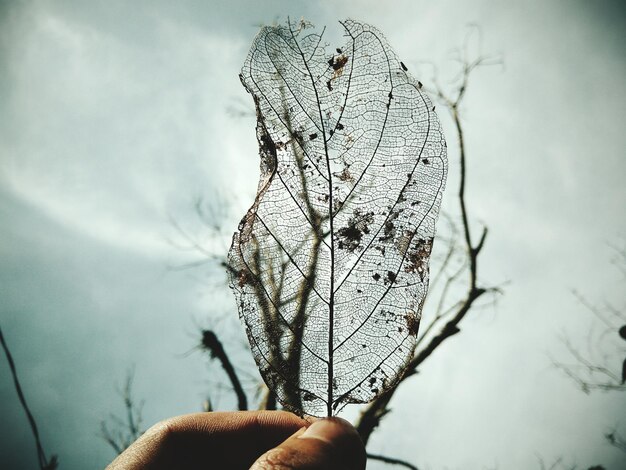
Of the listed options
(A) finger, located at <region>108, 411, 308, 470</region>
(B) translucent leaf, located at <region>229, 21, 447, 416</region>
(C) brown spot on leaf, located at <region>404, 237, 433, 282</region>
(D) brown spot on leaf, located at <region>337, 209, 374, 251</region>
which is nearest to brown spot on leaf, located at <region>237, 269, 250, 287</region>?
Result: (B) translucent leaf, located at <region>229, 21, 447, 416</region>

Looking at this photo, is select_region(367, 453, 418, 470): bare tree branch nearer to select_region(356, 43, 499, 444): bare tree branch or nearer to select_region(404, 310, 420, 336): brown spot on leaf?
select_region(356, 43, 499, 444): bare tree branch

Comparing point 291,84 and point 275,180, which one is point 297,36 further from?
point 275,180

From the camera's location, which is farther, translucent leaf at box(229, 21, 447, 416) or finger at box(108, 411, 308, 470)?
finger at box(108, 411, 308, 470)

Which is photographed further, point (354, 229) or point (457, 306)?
point (457, 306)

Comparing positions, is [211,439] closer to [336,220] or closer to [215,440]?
[215,440]

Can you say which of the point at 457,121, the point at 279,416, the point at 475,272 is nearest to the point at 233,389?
the point at 279,416

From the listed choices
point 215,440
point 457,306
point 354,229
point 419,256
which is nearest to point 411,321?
point 419,256

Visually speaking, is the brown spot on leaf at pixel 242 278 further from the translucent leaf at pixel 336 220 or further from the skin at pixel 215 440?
the skin at pixel 215 440
